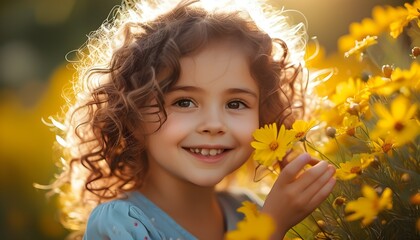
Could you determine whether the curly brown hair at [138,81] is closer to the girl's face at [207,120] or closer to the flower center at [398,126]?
the girl's face at [207,120]

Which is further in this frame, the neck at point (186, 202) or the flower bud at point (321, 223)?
the neck at point (186, 202)

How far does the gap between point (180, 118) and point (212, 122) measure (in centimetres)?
8

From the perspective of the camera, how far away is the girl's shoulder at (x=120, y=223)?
1.80m

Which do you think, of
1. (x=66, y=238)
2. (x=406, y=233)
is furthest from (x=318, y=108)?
(x=66, y=238)

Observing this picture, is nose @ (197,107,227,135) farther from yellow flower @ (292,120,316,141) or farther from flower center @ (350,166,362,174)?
flower center @ (350,166,362,174)

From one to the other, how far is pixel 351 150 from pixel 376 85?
0.63 feet

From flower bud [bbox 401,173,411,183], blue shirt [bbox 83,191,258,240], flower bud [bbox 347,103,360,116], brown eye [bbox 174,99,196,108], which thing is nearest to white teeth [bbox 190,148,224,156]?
brown eye [bbox 174,99,196,108]

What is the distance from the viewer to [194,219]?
2039 millimetres

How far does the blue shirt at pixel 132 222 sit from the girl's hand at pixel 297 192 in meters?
0.32

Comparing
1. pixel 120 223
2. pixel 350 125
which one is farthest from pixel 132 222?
pixel 350 125

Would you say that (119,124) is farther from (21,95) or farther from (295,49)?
(21,95)

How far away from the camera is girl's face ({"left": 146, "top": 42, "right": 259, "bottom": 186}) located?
1784 mm

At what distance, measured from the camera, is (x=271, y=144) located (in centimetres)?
161

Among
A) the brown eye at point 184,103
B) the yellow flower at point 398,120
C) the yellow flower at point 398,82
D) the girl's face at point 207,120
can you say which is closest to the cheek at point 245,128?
the girl's face at point 207,120
